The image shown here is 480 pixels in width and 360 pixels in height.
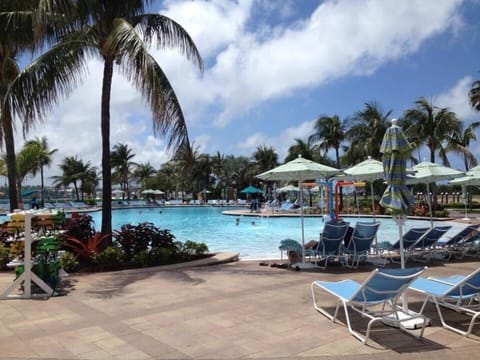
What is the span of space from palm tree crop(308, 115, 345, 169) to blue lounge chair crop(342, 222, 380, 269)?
25.6 m

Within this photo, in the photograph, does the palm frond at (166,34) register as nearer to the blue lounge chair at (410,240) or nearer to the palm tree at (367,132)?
the blue lounge chair at (410,240)

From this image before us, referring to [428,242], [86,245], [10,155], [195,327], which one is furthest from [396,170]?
[10,155]

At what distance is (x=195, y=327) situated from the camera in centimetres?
469

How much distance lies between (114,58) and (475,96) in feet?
79.6

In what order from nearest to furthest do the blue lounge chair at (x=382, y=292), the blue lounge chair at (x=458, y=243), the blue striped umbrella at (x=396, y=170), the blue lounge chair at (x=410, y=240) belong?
the blue lounge chair at (x=382, y=292) → the blue striped umbrella at (x=396, y=170) → the blue lounge chair at (x=410, y=240) → the blue lounge chair at (x=458, y=243)

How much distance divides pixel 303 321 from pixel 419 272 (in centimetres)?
139

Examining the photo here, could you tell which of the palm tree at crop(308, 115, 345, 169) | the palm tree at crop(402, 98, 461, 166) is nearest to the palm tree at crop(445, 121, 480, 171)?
the palm tree at crop(402, 98, 461, 166)

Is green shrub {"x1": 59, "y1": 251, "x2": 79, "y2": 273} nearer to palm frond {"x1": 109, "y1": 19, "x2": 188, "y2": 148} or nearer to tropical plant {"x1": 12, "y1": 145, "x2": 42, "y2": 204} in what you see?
palm frond {"x1": 109, "y1": 19, "x2": 188, "y2": 148}

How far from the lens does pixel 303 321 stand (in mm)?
4863

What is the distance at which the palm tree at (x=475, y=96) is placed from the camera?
26.3 meters

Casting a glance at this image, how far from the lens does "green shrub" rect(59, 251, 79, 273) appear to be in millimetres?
8055

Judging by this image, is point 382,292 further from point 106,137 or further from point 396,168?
point 106,137

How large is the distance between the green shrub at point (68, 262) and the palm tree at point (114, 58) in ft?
4.17

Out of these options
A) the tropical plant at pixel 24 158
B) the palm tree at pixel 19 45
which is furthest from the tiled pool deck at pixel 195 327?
the tropical plant at pixel 24 158
